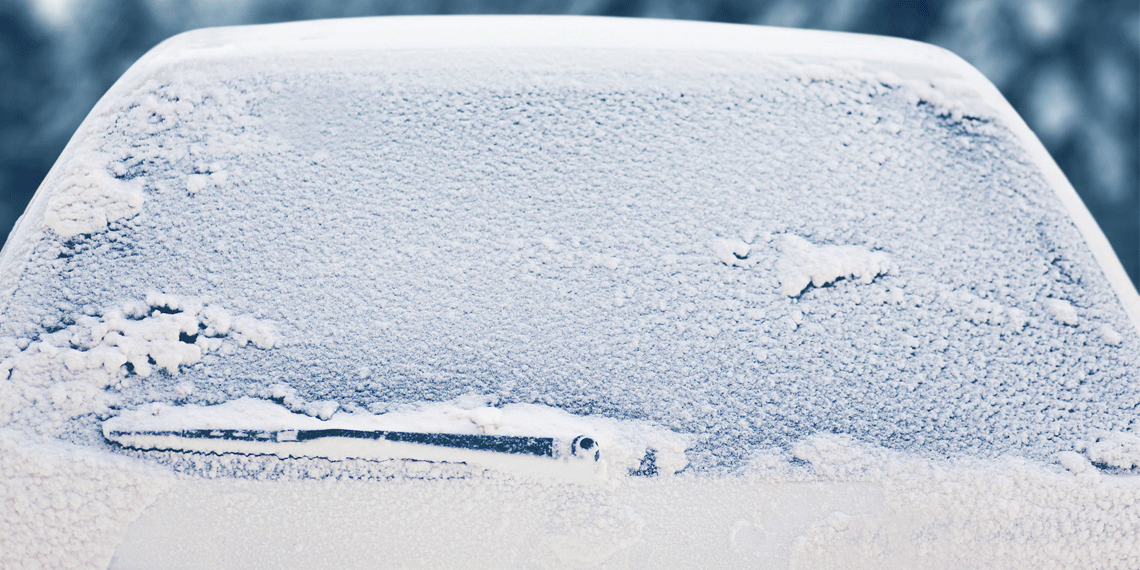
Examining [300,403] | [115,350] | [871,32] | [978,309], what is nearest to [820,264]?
[978,309]

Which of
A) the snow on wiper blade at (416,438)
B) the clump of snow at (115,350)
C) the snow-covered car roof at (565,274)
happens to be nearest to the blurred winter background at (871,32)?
the snow-covered car roof at (565,274)

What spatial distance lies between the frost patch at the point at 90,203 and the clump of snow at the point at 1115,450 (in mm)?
1652

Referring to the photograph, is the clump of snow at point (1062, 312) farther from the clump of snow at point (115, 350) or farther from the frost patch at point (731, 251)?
the clump of snow at point (115, 350)

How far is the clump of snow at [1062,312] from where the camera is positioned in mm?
1099

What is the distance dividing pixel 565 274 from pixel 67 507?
0.84 metres

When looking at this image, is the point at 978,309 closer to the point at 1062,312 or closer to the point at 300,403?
the point at 1062,312

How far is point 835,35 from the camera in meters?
1.30

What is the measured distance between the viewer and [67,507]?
3.14ft

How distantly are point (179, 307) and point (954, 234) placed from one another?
4.32 ft

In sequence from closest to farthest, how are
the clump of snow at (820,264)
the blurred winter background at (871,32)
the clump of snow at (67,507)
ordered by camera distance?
the clump of snow at (67,507) < the clump of snow at (820,264) < the blurred winter background at (871,32)

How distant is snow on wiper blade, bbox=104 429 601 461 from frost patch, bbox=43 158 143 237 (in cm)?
36

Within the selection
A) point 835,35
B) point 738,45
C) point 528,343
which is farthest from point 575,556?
point 835,35

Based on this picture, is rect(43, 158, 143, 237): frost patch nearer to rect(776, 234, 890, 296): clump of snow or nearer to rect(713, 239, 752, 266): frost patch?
rect(713, 239, 752, 266): frost patch

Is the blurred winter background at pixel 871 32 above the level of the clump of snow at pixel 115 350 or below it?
above
